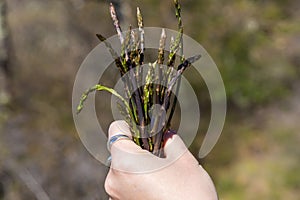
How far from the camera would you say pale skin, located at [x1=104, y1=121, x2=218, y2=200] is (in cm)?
100

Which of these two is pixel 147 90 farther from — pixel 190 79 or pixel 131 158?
pixel 190 79

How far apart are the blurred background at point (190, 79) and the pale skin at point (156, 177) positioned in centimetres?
278

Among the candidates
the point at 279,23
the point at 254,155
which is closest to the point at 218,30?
the point at 279,23

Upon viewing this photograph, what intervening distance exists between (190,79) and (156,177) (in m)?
5.44

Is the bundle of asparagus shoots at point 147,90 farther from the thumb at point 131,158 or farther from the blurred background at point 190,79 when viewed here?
the blurred background at point 190,79

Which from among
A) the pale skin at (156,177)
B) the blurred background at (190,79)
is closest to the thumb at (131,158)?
the pale skin at (156,177)

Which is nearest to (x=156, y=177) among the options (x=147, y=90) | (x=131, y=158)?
(x=131, y=158)

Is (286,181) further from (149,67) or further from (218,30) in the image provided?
(149,67)

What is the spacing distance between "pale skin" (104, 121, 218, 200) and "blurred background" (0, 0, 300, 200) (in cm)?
278

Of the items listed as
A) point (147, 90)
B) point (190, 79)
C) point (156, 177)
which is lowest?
point (190, 79)

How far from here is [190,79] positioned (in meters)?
6.41

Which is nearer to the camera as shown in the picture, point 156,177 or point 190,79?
point 156,177

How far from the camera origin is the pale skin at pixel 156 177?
100cm

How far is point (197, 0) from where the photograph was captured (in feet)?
25.6
